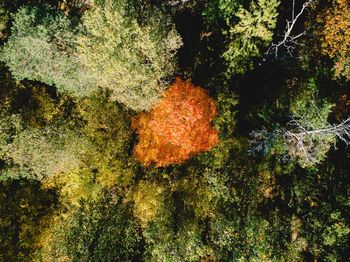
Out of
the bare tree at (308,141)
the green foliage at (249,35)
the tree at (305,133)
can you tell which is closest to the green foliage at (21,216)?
the tree at (305,133)

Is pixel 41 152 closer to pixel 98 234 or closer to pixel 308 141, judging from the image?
pixel 98 234

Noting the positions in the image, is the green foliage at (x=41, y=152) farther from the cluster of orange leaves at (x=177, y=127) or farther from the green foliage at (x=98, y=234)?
the cluster of orange leaves at (x=177, y=127)

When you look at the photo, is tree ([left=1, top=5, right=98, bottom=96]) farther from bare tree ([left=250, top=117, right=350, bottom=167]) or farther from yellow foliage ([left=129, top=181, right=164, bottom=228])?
bare tree ([left=250, top=117, right=350, bottom=167])

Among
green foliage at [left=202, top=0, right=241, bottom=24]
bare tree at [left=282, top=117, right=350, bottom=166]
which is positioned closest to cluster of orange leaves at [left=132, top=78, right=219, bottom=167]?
bare tree at [left=282, top=117, right=350, bottom=166]

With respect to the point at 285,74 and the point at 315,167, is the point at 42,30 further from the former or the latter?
the point at 315,167

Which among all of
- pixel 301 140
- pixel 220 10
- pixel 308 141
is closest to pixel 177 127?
pixel 301 140

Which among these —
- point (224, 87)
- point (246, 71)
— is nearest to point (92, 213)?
point (224, 87)
